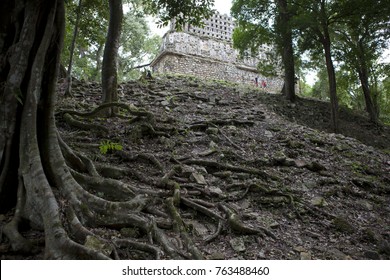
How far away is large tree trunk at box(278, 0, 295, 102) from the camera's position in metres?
13.0

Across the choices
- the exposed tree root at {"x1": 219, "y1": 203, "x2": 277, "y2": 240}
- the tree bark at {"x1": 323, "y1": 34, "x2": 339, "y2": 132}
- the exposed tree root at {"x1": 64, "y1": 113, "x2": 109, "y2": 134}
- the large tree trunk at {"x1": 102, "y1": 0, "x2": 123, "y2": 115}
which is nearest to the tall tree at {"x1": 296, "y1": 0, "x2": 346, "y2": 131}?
the tree bark at {"x1": 323, "y1": 34, "x2": 339, "y2": 132}

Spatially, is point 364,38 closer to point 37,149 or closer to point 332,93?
point 332,93

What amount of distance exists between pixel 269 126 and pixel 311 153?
2029 millimetres

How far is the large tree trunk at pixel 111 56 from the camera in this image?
8.49 meters

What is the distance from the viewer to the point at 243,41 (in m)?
14.6

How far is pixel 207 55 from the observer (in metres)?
19.2

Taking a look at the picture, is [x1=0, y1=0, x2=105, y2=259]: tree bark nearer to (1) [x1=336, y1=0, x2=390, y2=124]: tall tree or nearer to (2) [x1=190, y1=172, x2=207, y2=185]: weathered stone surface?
(2) [x1=190, y1=172, x2=207, y2=185]: weathered stone surface

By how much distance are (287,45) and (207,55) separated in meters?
6.67

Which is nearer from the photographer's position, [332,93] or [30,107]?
[30,107]

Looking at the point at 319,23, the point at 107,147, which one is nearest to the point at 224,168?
the point at 107,147

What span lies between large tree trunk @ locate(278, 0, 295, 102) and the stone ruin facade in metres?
3.14

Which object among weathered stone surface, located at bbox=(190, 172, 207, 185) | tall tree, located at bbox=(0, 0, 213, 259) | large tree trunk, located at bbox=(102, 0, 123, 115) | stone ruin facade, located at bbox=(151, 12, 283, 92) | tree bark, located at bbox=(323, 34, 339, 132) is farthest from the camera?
stone ruin facade, located at bbox=(151, 12, 283, 92)

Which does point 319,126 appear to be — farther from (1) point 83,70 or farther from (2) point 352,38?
(1) point 83,70

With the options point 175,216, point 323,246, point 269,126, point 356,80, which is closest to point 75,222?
point 175,216
